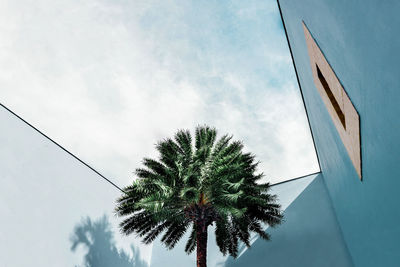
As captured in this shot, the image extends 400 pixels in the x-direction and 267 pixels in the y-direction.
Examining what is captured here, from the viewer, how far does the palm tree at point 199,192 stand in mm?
8758

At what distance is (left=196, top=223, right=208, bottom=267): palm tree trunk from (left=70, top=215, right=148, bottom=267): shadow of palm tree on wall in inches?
169

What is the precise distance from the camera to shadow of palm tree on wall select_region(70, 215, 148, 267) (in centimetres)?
1022

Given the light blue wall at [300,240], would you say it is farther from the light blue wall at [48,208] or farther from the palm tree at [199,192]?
the light blue wall at [48,208]

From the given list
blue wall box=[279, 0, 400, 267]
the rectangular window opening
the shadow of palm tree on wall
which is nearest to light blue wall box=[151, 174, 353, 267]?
the shadow of palm tree on wall

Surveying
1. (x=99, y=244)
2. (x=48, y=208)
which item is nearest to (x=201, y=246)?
(x=99, y=244)

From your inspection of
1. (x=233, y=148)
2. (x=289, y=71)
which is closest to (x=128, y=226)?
(x=233, y=148)

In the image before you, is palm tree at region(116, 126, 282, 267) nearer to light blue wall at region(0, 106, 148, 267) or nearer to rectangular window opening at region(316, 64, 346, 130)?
light blue wall at region(0, 106, 148, 267)

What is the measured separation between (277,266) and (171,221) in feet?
15.9

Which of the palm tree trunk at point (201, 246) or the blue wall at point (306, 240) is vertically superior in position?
the blue wall at point (306, 240)

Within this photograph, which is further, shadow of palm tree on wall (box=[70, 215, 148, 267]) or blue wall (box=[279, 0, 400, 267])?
shadow of palm tree on wall (box=[70, 215, 148, 267])

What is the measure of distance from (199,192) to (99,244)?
531cm

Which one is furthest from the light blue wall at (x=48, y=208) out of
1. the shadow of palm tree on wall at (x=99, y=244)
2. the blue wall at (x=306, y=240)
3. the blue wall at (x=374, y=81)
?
the blue wall at (x=374, y=81)

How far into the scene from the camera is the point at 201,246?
9.09m

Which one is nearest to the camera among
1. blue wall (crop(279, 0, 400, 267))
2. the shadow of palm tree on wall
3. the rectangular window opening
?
blue wall (crop(279, 0, 400, 267))
